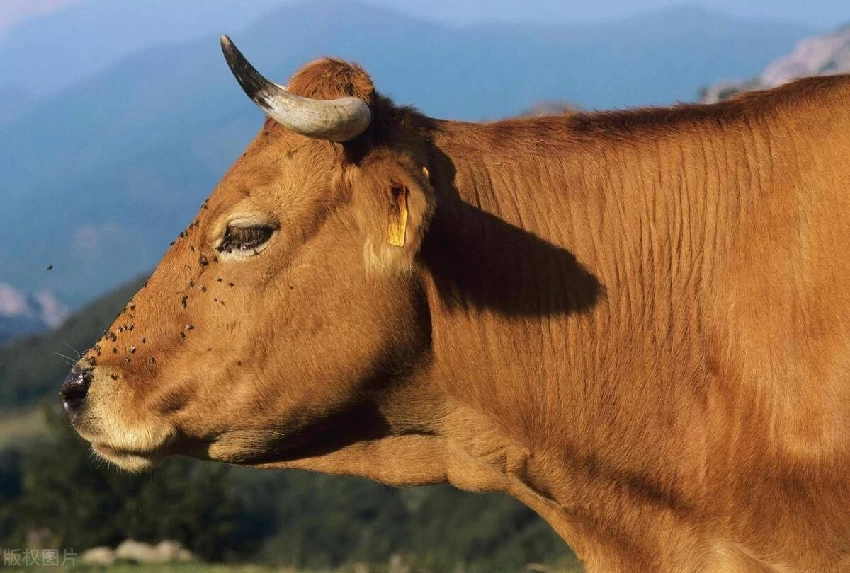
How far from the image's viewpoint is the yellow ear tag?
554 centimetres

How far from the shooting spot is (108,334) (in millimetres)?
6352

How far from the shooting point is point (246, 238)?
597cm

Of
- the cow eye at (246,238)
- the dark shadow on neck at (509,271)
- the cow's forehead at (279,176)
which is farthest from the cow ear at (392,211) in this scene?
the cow eye at (246,238)

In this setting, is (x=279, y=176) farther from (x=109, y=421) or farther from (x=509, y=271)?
(x=109, y=421)

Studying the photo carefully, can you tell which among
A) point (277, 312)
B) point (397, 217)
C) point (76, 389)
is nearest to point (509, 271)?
point (397, 217)

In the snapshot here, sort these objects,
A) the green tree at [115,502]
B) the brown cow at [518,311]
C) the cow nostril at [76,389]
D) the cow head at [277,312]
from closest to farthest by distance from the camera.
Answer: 1. the brown cow at [518,311]
2. the cow head at [277,312]
3. the cow nostril at [76,389]
4. the green tree at [115,502]

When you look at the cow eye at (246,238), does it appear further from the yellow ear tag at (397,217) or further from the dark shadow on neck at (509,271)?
the dark shadow on neck at (509,271)

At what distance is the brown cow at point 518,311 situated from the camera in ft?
18.8

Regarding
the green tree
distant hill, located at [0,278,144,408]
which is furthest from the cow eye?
distant hill, located at [0,278,144,408]

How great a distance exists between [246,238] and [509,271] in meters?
1.51

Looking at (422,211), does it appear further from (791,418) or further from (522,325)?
(791,418)

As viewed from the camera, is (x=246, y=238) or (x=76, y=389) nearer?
(x=246, y=238)

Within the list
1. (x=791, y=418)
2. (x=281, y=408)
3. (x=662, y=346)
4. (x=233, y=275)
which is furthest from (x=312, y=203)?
(x=791, y=418)

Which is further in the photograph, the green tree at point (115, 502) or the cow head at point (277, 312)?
the green tree at point (115, 502)
